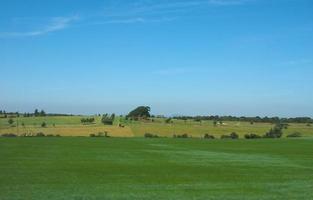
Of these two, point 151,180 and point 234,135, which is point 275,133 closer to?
point 234,135

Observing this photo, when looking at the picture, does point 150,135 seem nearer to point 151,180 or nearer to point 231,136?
point 231,136

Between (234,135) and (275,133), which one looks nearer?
(234,135)

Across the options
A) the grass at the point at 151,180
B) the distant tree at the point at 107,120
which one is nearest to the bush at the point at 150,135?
the distant tree at the point at 107,120

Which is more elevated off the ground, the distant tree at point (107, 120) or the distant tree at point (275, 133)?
the distant tree at point (107, 120)

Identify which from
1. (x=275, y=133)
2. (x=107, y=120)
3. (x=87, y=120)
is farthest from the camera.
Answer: (x=107, y=120)

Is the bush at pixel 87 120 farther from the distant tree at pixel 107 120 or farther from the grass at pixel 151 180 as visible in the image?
the grass at pixel 151 180

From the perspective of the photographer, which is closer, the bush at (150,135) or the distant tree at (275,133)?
the bush at (150,135)

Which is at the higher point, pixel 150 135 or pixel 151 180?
pixel 150 135

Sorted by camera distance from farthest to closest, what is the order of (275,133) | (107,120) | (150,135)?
(107,120) < (275,133) < (150,135)

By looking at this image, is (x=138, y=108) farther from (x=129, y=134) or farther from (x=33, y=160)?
(x=33, y=160)

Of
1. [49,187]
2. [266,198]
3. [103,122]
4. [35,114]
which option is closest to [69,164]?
[49,187]

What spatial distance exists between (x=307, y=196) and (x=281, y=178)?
657 cm

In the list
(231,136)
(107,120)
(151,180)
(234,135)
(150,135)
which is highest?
(107,120)

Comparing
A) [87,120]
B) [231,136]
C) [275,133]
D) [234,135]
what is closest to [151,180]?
[231,136]
